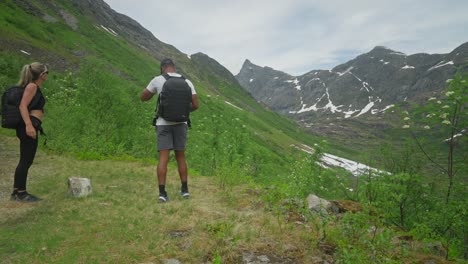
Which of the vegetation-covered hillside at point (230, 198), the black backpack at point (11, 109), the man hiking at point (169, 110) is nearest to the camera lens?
the vegetation-covered hillside at point (230, 198)

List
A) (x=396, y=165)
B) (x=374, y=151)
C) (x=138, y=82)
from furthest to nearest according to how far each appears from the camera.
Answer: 1. (x=138, y=82)
2. (x=374, y=151)
3. (x=396, y=165)

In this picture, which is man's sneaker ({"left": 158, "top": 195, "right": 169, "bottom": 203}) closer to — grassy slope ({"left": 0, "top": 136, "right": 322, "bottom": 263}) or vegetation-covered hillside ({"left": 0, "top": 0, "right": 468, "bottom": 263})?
grassy slope ({"left": 0, "top": 136, "right": 322, "bottom": 263})

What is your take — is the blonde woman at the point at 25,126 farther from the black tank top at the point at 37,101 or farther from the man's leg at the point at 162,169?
the man's leg at the point at 162,169

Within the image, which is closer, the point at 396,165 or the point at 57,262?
the point at 57,262

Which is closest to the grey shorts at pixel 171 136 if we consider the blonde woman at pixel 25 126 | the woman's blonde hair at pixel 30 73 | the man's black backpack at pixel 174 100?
the man's black backpack at pixel 174 100

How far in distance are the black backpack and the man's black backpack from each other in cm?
290

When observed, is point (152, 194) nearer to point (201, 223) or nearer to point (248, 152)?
point (201, 223)

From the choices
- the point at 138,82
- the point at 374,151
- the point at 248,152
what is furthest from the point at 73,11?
the point at 374,151

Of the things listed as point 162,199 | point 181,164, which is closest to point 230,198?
point 181,164

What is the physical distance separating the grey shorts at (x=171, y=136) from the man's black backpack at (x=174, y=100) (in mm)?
332

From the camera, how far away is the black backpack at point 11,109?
6.92 m

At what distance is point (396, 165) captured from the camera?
10164 millimetres

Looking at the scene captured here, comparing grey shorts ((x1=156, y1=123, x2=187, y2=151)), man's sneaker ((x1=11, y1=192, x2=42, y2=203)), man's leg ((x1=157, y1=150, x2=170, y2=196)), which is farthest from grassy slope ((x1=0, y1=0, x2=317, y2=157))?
man's sneaker ((x1=11, y1=192, x2=42, y2=203))

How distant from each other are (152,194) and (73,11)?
8078 cm
